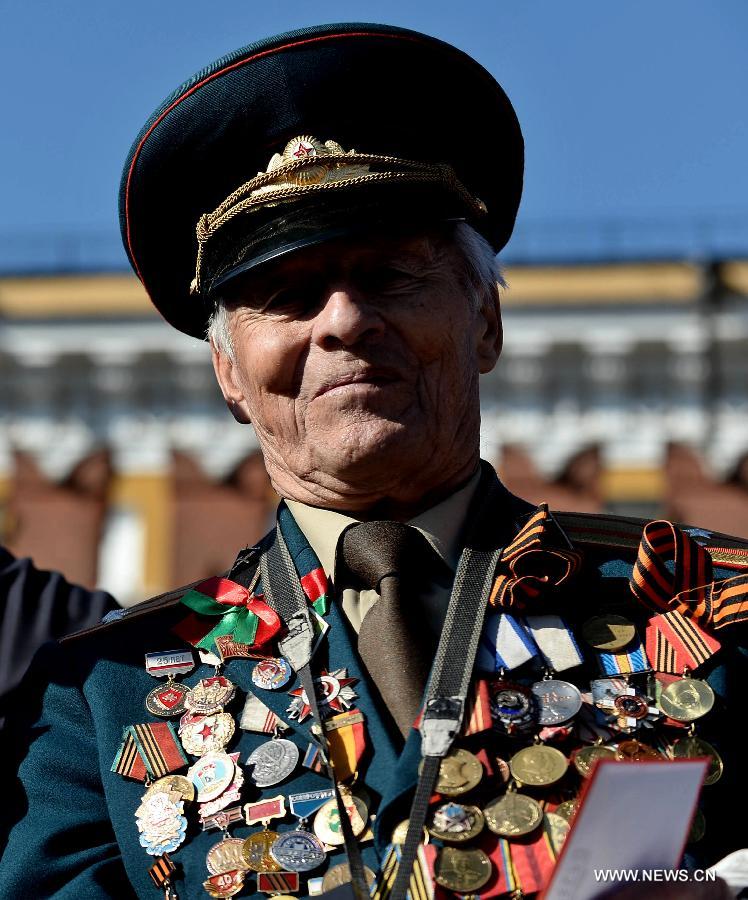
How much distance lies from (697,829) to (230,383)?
1155 mm

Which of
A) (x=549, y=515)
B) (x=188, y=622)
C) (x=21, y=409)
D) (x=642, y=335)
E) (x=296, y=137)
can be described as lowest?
(x=21, y=409)

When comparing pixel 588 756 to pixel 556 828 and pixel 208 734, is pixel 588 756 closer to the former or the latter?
pixel 556 828

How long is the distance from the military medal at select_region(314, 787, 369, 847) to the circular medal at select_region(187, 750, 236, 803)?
0.15 m

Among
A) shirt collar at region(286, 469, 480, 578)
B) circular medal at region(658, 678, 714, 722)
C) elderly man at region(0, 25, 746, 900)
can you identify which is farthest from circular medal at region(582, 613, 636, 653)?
shirt collar at region(286, 469, 480, 578)

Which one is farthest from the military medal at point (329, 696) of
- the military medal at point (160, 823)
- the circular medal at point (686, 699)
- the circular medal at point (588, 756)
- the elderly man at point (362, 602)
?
the circular medal at point (686, 699)

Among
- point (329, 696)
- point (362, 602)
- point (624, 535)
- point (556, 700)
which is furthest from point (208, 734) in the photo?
point (624, 535)

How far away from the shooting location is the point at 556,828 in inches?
84.0

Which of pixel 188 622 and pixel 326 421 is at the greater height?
pixel 326 421

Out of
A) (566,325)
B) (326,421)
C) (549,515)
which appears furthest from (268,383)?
(566,325)

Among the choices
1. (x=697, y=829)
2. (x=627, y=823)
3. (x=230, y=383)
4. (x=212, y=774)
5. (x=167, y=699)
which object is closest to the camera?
(x=627, y=823)

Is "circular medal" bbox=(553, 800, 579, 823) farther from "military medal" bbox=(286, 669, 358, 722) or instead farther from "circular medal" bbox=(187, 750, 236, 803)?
"circular medal" bbox=(187, 750, 236, 803)

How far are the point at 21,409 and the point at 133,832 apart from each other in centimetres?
1253

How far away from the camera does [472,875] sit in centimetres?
209

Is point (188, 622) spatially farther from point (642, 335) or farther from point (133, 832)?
point (642, 335)
